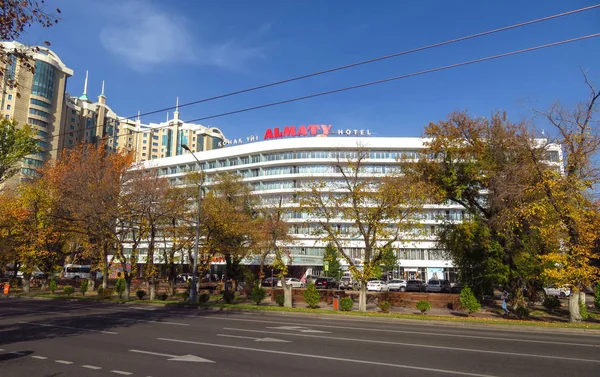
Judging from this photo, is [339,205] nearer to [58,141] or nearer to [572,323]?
[572,323]

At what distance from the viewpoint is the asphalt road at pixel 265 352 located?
827 cm

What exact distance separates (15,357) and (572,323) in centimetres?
2209

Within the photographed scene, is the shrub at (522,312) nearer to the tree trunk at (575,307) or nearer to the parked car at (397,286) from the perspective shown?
the tree trunk at (575,307)

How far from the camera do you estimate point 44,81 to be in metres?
94.7

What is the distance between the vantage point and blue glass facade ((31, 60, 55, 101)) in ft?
304

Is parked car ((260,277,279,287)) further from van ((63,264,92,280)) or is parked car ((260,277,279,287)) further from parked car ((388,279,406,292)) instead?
van ((63,264,92,280))

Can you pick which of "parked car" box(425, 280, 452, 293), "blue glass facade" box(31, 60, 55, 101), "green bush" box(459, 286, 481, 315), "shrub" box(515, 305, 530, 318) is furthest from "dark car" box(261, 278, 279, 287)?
"blue glass facade" box(31, 60, 55, 101)

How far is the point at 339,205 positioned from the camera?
25500 millimetres

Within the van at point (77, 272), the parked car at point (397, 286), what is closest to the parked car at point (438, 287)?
the parked car at point (397, 286)

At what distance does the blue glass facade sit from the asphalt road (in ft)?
312

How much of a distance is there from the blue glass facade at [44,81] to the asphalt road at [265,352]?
95.0m

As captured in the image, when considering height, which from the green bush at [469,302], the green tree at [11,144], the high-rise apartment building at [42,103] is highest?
the high-rise apartment building at [42,103]

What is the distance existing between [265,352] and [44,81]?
348 ft

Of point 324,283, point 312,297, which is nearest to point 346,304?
point 312,297
